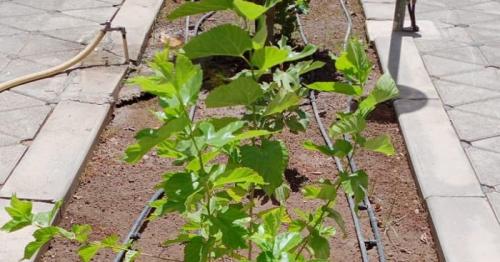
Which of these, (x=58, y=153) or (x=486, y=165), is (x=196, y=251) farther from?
(x=486, y=165)

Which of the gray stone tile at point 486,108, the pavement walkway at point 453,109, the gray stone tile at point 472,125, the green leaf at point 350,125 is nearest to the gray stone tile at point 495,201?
the pavement walkway at point 453,109

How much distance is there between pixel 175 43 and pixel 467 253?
10.2ft

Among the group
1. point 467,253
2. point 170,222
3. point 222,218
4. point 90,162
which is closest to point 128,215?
point 170,222

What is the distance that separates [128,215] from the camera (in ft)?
11.6

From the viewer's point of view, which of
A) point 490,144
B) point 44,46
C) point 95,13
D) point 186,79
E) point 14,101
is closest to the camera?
point 186,79

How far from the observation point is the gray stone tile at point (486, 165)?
12.4 ft

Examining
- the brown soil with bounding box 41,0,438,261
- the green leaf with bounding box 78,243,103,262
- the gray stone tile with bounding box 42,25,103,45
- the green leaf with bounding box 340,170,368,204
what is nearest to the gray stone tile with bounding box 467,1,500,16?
the brown soil with bounding box 41,0,438,261

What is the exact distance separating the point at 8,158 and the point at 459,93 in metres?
3.02

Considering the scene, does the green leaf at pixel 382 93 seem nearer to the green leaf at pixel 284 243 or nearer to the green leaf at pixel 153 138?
the green leaf at pixel 284 243

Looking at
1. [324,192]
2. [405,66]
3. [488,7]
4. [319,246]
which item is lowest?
[488,7]

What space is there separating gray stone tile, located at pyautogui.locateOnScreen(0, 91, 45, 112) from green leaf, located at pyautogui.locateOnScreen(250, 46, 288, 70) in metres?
3.22

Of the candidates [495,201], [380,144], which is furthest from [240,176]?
[495,201]

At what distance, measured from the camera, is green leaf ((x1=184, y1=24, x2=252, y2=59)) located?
4.80 ft

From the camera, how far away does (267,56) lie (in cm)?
154
